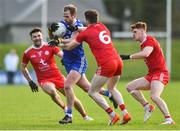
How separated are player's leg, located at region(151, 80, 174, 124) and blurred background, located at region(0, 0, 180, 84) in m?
24.4

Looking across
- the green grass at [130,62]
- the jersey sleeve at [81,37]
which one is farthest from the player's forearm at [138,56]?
the green grass at [130,62]

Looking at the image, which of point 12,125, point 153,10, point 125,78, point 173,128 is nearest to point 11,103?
point 12,125

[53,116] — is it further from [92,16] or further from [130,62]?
[130,62]

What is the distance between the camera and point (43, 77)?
16703 mm

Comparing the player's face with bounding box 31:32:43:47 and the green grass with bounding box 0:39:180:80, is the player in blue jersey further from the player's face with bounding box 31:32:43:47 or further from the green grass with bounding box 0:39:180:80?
the green grass with bounding box 0:39:180:80

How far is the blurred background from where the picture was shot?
139ft

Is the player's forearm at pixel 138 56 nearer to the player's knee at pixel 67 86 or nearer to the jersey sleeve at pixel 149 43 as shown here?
the jersey sleeve at pixel 149 43

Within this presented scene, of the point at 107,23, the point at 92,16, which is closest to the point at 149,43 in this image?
the point at 92,16

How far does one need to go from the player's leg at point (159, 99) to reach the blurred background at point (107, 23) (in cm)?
2440

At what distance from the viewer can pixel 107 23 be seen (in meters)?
55.9

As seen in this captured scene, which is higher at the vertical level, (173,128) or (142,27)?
(142,27)

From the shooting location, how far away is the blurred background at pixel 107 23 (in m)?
42.3

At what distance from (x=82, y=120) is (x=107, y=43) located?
220 centimetres

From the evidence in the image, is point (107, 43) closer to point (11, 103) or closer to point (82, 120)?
point (82, 120)
